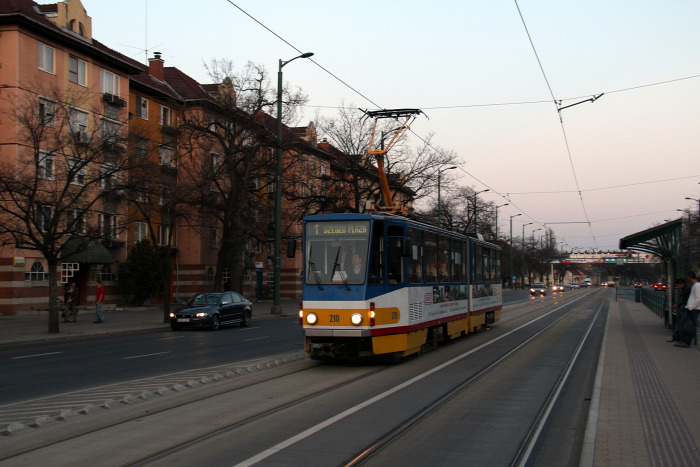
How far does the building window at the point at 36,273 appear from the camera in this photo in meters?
33.7

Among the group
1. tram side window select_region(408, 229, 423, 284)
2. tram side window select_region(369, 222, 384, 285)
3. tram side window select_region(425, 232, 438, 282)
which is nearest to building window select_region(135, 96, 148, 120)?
tram side window select_region(425, 232, 438, 282)

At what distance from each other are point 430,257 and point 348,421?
7.99 m

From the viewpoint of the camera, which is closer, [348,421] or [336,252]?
[348,421]

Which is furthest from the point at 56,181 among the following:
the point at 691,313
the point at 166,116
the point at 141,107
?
the point at 166,116

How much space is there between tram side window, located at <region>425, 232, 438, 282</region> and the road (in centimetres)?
273

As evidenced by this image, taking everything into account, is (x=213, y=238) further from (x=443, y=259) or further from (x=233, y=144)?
(x=443, y=259)

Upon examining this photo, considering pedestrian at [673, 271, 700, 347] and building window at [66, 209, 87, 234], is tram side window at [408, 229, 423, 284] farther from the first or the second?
building window at [66, 209, 87, 234]

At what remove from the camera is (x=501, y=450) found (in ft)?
22.1

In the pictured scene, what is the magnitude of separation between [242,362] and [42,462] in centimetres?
803

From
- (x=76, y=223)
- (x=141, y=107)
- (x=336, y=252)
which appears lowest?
(x=336, y=252)

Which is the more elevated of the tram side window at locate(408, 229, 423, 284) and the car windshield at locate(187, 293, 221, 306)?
the tram side window at locate(408, 229, 423, 284)

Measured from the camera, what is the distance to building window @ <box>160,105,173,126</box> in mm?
46438

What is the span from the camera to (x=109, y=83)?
131ft

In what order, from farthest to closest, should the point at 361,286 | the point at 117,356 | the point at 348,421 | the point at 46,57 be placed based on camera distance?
the point at 46,57 < the point at 117,356 < the point at 361,286 < the point at 348,421
